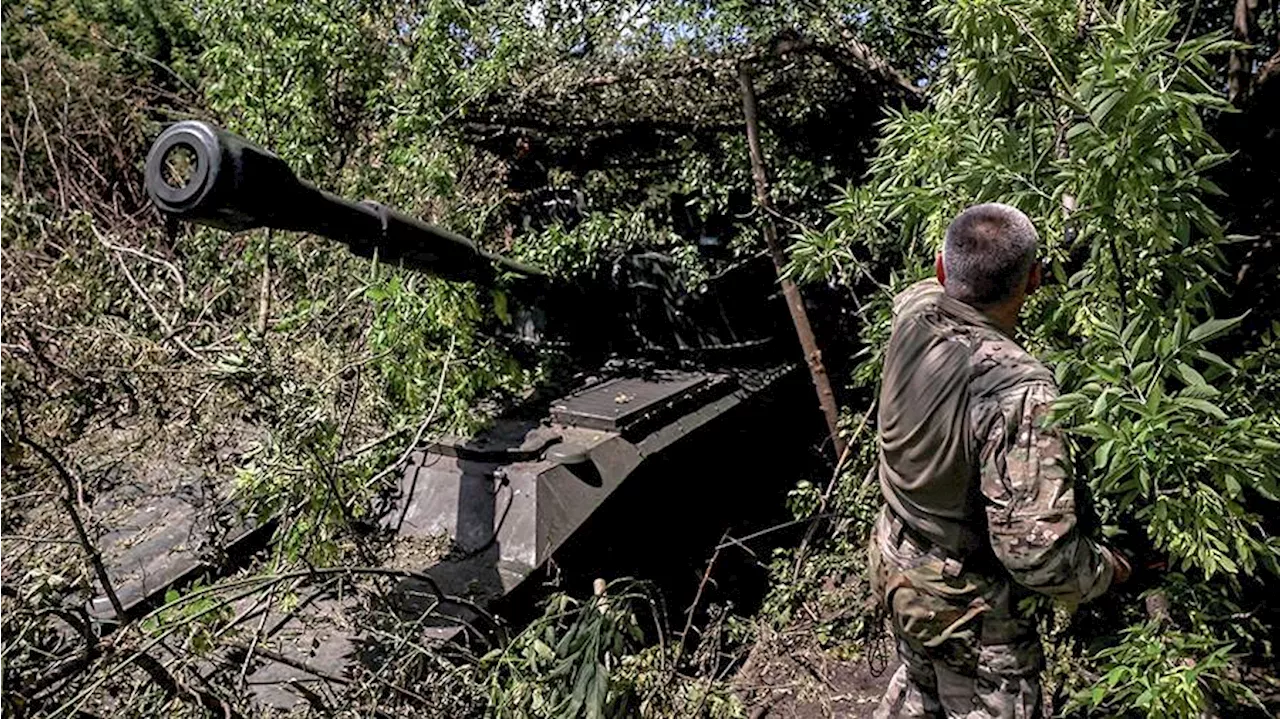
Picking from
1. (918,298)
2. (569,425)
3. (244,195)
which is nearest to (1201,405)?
(918,298)

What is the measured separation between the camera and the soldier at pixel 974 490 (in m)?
2.16

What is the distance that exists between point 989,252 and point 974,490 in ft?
1.89

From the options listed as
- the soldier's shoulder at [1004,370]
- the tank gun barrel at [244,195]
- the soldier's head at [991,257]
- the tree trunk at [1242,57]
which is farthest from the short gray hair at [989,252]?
the tree trunk at [1242,57]

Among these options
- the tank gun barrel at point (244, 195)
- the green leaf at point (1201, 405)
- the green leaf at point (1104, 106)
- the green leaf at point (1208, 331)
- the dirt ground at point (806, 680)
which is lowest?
the dirt ground at point (806, 680)

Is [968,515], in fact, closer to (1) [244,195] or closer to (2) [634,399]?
(1) [244,195]

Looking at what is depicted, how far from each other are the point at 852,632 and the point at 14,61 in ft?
27.8

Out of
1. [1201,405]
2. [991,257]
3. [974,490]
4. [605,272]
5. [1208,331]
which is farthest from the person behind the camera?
[605,272]

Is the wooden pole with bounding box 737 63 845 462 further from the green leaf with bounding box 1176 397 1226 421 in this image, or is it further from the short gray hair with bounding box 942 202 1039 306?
the green leaf with bounding box 1176 397 1226 421

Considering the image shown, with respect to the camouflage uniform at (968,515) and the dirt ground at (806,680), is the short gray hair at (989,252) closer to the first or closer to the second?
the camouflage uniform at (968,515)

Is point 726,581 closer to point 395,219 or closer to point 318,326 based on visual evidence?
point 318,326

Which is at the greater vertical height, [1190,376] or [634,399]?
[1190,376]

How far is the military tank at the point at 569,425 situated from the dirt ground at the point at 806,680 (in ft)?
2.17

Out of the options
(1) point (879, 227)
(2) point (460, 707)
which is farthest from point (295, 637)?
(1) point (879, 227)

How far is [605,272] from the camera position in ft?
17.7
